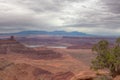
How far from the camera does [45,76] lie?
297ft

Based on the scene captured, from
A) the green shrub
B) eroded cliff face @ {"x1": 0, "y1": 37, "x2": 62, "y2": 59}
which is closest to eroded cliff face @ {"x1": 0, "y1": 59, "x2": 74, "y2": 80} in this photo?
the green shrub

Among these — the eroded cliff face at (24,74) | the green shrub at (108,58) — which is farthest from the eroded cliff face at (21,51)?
the green shrub at (108,58)

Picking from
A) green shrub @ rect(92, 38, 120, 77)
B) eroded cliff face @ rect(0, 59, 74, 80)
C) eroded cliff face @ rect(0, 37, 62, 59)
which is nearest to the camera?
green shrub @ rect(92, 38, 120, 77)

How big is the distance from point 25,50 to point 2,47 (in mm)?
16435

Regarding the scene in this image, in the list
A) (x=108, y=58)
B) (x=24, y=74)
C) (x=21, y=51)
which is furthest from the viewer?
(x=21, y=51)

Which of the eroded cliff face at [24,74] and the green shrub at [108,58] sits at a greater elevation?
the green shrub at [108,58]

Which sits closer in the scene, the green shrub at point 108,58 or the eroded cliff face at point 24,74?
the green shrub at point 108,58

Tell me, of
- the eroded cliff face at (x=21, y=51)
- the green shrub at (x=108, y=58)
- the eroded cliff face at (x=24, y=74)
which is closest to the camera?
the green shrub at (x=108, y=58)

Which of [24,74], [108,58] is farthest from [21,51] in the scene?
[108,58]

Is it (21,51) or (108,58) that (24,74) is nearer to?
(108,58)

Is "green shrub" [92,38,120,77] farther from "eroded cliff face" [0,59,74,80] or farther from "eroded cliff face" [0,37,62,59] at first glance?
"eroded cliff face" [0,37,62,59]

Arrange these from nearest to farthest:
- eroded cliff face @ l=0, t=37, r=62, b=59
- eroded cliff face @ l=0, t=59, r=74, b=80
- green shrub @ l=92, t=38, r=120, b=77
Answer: green shrub @ l=92, t=38, r=120, b=77 < eroded cliff face @ l=0, t=59, r=74, b=80 < eroded cliff face @ l=0, t=37, r=62, b=59

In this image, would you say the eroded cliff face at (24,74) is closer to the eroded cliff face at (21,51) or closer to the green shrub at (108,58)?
the green shrub at (108,58)

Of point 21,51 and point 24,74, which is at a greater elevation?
point 21,51
